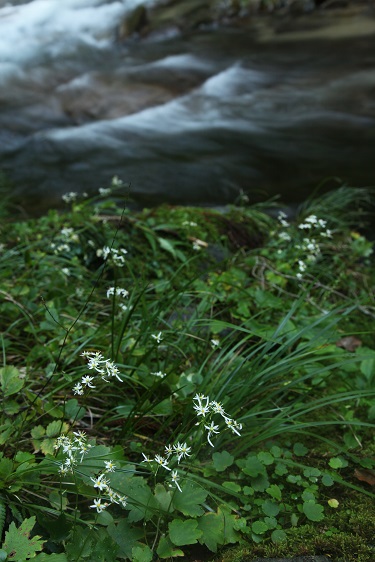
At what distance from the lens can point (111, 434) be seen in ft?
7.22

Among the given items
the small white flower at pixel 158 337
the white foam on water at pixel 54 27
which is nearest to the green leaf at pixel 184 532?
the small white flower at pixel 158 337

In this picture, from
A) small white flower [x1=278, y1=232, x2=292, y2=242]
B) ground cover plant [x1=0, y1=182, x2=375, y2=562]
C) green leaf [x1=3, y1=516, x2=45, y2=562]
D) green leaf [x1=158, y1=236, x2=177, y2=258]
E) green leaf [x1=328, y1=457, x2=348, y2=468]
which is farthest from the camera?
small white flower [x1=278, y1=232, x2=292, y2=242]

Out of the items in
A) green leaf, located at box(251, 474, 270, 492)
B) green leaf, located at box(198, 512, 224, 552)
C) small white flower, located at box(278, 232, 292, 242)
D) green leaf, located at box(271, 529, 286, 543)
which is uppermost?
green leaf, located at box(198, 512, 224, 552)

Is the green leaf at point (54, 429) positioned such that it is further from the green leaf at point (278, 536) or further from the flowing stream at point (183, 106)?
the flowing stream at point (183, 106)

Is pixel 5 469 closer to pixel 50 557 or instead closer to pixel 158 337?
pixel 50 557

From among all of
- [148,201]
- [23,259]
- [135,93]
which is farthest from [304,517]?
[135,93]

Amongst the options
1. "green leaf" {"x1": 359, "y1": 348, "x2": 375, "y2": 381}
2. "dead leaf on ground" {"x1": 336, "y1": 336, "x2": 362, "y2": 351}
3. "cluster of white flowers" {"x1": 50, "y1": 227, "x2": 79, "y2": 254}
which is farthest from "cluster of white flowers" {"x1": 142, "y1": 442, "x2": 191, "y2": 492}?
"cluster of white flowers" {"x1": 50, "y1": 227, "x2": 79, "y2": 254}

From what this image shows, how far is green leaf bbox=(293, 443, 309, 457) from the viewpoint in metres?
2.11

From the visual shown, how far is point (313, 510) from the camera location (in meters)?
1.84

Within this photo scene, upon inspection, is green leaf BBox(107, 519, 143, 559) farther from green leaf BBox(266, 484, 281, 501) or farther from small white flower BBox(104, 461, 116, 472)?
green leaf BBox(266, 484, 281, 501)

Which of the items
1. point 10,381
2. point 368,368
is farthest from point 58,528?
point 368,368

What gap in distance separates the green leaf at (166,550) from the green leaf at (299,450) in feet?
2.14

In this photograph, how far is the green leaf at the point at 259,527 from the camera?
178cm

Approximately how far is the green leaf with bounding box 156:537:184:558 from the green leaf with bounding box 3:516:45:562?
1.11ft
